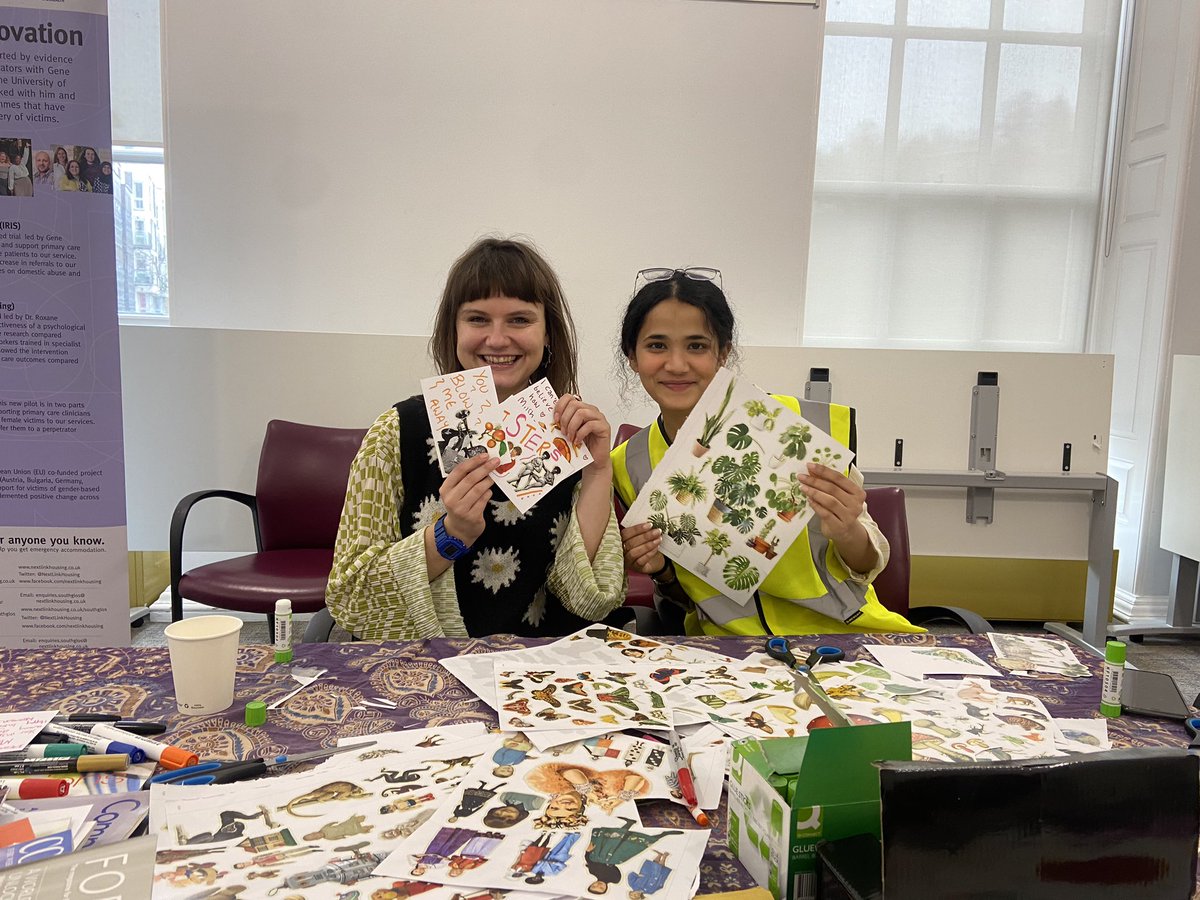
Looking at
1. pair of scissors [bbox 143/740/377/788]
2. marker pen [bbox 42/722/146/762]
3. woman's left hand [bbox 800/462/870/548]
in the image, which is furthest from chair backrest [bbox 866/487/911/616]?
marker pen [bbox 42/722/146/762]

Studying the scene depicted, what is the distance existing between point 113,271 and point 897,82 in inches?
142

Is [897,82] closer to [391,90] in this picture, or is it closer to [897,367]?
[897,367]

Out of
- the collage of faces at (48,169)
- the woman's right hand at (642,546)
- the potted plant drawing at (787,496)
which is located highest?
the collage of faces at (48,169)

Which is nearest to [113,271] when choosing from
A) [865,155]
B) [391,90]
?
[391,90]

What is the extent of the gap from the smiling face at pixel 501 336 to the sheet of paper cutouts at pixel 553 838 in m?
0.85

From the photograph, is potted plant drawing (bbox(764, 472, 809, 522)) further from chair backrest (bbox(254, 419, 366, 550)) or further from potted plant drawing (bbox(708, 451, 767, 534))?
chair backrest (bbox(254, 419, 366, 550))

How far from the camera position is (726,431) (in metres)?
1.58

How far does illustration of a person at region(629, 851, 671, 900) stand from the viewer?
0.75 meters

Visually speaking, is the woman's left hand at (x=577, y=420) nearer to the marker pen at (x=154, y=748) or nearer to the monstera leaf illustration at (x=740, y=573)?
the monstera leaf illustration at (x=740, y=573)

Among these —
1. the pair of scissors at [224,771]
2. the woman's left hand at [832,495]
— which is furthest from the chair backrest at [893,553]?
the pair of scissors at [224,771]

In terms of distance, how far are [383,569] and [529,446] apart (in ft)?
1.13

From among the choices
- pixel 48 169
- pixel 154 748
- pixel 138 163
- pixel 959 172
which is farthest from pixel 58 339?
pixel 959 172

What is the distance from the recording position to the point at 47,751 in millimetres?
962

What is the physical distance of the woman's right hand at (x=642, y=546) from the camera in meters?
1.64
